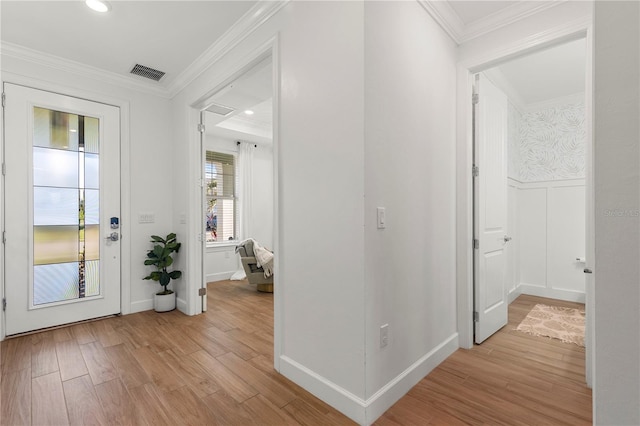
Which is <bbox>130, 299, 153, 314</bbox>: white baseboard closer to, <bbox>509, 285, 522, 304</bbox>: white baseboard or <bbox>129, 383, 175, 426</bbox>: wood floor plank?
<bbox>129, 383, 175, 426</bbox>: wood floor plank

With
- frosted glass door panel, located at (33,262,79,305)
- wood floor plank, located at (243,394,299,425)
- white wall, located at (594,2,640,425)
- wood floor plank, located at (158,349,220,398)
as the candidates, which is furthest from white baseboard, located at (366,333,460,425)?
frosted glass door panel, located at (33,262,79,305)

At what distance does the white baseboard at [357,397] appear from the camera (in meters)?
1.68

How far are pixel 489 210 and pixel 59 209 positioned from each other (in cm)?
440

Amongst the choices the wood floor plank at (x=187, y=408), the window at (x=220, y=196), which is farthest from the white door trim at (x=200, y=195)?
the window at (x=220, y=196)

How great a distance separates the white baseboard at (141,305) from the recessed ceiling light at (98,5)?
298 cm

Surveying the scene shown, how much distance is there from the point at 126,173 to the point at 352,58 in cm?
311

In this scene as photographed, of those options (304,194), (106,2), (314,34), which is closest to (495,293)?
(304,194)

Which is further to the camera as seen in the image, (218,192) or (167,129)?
(218,192)

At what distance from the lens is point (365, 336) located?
1670 millimetres

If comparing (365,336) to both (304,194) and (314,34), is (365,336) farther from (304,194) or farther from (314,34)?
(314,34)

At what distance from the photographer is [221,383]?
Answer: 208 cm

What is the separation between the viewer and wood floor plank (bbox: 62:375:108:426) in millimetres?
1711

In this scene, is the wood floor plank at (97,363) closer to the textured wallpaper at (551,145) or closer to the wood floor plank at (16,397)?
the wood floor plank at (16,397)

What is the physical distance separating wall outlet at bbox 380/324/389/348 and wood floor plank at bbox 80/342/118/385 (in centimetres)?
191
